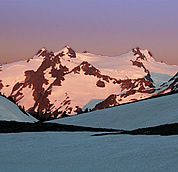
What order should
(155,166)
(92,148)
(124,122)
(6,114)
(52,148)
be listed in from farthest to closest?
(6,114), (124,122), (52,148), (92,148), (155,166)

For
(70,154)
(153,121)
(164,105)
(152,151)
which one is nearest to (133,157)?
(152,151)

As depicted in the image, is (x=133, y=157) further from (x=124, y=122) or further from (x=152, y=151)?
(x=124, y=122)

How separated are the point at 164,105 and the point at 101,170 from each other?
119ft

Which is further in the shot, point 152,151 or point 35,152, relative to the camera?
point 35,152

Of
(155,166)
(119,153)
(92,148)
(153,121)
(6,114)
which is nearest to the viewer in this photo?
(155,166)

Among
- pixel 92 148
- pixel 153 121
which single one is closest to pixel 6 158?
pixel 92 148

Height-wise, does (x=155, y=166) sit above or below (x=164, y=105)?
below

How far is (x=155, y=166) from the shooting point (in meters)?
12.0

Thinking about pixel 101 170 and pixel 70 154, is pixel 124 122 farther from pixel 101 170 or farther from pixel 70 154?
pixel 101 170

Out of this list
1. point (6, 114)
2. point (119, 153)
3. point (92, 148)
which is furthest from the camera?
point (6, 114)

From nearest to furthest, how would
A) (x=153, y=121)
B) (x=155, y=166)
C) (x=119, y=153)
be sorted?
(x=155, y=166) → (x=119, y=153) → (x=153, y=121)

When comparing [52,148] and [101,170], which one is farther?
[52,148]

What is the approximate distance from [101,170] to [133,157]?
6.46 ft

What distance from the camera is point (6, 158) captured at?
16.7 meters
